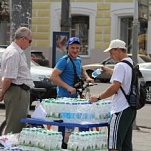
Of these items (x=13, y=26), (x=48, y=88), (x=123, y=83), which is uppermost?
(x=13, y=26)

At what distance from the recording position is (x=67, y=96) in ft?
28.5

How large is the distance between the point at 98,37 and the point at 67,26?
16116 millimetres

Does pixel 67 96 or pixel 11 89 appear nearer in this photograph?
pixel 11 89

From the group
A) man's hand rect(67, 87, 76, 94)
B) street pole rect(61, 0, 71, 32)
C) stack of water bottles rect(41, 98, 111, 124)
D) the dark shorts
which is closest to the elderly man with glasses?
stack of water bottles rect(41, 98, 111, 124)

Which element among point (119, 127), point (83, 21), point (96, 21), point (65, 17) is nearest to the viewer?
point (119, 127)

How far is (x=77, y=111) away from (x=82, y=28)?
95.8 feet

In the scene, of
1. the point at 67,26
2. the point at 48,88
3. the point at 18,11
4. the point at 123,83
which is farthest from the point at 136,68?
the point at 67,26

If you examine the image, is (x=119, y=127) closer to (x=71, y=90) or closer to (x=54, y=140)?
(x=54, y=140)

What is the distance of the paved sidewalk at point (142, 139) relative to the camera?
33.5 feet

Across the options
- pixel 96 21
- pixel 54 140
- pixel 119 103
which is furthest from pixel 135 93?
pixel 96 21

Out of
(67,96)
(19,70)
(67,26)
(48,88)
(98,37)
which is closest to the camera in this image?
(19,70)

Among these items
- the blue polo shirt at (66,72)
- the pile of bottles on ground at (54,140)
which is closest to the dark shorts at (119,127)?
the pile of bottles on ground at (54,140)

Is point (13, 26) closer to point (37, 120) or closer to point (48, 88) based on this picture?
point (37, 120)

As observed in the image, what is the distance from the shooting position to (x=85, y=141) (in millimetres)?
6855
